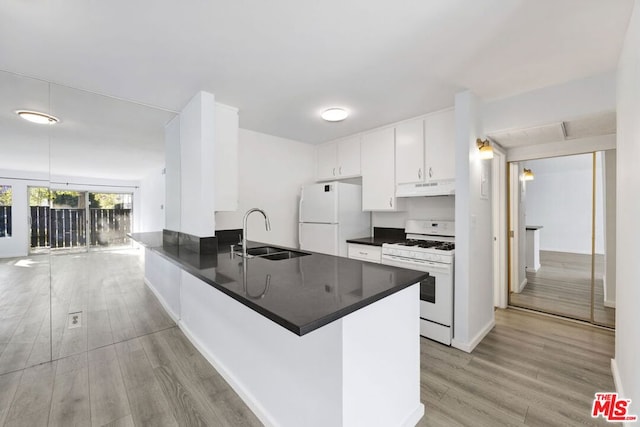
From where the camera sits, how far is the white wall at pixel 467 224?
2.38m

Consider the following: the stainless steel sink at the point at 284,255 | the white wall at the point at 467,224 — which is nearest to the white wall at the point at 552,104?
the white wall at the point at 467,224

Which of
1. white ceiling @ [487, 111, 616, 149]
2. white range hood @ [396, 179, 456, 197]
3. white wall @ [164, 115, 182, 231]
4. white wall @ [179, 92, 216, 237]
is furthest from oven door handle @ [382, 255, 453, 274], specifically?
white wall @ [164, 115, 182, 231]

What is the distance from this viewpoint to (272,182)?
3.78 meters

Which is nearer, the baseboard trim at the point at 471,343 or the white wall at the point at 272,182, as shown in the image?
the baseboard trim at the point at 471,343

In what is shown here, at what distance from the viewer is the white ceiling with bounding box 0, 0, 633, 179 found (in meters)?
1.42

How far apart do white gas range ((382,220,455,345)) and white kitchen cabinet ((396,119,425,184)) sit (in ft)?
2.38

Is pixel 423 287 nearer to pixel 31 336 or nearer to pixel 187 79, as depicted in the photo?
pixel 187 79

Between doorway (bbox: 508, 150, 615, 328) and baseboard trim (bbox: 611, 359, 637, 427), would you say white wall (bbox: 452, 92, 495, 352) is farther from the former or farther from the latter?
doorway (bbox: 508, 150, 615, 328)

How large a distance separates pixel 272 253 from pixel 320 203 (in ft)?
4.28

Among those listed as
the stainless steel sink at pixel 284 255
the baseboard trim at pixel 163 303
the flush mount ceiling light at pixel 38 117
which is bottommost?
the baseboard trim at pixel 163 303

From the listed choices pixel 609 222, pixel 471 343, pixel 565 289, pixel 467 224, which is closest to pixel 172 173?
pixel 467 224

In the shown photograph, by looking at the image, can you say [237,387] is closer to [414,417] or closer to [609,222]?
[414,417]

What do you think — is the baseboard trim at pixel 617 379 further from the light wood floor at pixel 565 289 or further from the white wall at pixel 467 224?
the light wood floor at pixel 565 289

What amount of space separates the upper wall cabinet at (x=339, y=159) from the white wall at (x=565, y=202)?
7.17ft
